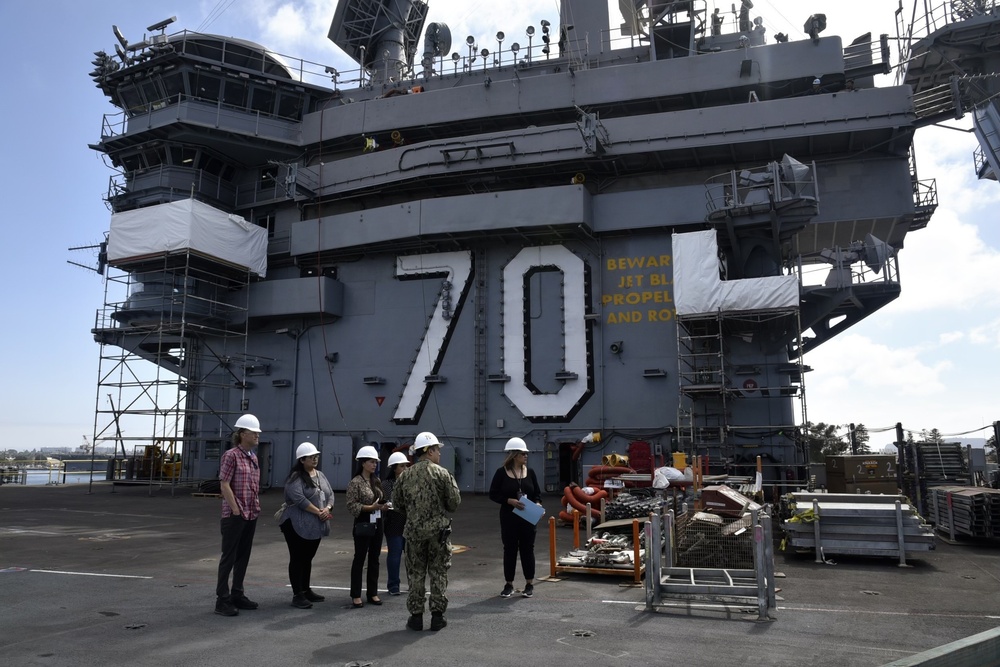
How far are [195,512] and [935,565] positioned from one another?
16114 millimetres

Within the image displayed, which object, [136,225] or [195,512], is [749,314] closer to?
[195,512]

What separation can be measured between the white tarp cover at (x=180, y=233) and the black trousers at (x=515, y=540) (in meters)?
19.3

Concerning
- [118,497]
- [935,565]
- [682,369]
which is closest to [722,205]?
[682,369]

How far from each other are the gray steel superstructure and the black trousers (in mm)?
11177

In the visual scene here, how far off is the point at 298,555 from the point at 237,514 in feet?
2.63

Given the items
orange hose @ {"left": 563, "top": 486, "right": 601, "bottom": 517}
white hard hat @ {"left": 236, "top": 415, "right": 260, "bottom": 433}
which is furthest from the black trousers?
orange hose @ {"left": 563, "top": 486, "right": 601, "bottom": 517}

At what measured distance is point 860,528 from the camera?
34.8 feet

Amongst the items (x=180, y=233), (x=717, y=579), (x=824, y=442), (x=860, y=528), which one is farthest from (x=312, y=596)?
(x=824, y=442)

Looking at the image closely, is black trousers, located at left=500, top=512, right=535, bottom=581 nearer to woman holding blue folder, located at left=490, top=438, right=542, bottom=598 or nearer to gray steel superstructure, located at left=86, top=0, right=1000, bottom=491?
woman holding blue folder, located at left=490, top=438, right=542, bottom=598

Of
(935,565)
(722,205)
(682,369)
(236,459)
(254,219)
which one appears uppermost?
(254,219)

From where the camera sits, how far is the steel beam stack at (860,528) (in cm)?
1034

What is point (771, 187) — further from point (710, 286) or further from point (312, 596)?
point (312, 596)

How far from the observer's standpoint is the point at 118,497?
75.0 ft

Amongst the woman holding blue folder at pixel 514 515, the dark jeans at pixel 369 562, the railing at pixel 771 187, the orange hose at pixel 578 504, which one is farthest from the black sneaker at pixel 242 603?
the railing at pixel 771 187
